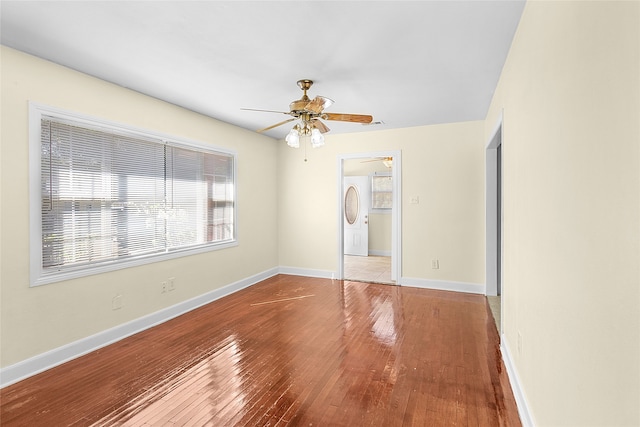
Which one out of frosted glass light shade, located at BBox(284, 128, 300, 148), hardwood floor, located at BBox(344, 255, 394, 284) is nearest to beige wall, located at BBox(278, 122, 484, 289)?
hardwood floor, located at BBox(344, 255, 394, 284)

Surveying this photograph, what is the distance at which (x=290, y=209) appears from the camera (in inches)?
233

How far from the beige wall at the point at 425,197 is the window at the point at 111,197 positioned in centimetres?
187

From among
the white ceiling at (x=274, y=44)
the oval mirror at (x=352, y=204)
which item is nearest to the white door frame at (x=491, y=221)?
the white ceiling at (x=274, y=44)

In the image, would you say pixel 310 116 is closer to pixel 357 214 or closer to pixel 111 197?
pixel 111 197

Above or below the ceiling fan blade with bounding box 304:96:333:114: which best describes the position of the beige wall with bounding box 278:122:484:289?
below

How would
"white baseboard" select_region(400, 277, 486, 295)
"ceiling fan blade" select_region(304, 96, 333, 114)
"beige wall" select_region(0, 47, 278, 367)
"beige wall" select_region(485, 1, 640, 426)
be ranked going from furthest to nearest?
"white baseboard" select_region(400, 277, 486, 295) → "ceiling fan blade" select_region(304, 96, 333, 114) → "beige wall" select_region(0, 47, 278, 367) → "beige wall" select_region(485, 1, 640, 426)

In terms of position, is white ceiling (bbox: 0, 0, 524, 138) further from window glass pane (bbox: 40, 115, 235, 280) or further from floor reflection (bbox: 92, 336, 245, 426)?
floor reflection (bbox: 92, 336, 245, 426)

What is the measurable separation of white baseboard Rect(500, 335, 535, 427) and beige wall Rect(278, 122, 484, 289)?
2108mm

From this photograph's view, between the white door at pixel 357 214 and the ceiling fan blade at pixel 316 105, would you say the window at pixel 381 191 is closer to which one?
the white door at pixel 357 214

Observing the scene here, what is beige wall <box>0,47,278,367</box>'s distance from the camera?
7.93ft

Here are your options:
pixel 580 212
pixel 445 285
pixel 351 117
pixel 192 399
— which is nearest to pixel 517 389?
pixel 580 212

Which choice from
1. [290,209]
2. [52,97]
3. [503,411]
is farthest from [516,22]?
[290,209]

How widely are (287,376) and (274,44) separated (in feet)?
8.28

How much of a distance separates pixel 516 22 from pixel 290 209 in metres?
4.39
